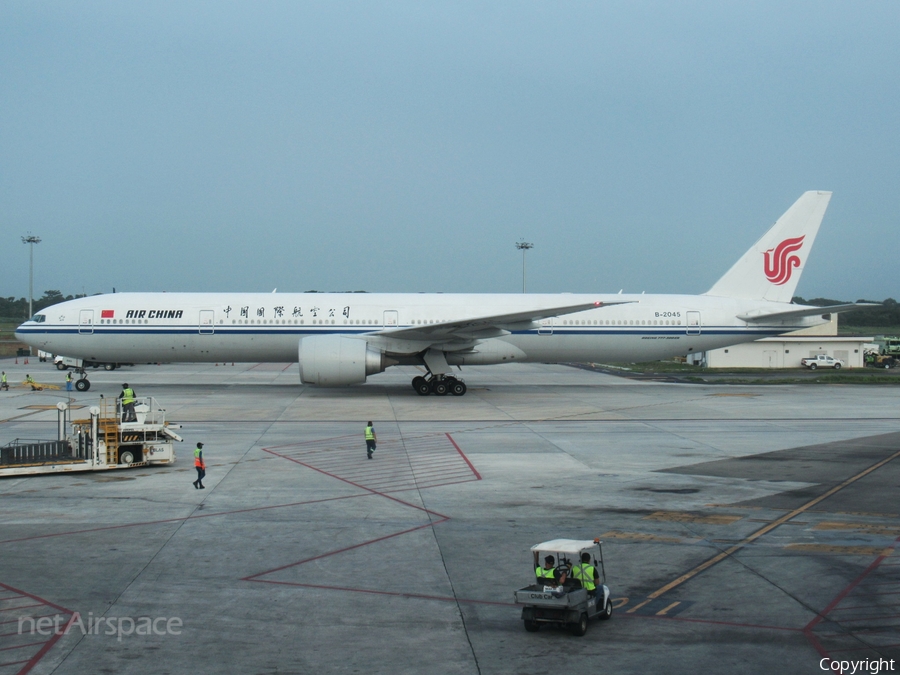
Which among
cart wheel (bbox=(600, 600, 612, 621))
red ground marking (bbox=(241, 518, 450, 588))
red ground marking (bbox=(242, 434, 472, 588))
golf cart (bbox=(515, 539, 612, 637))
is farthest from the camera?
red ground marking (bbox=(242, 434, 472, 588))

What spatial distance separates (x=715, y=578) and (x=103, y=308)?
30416mm

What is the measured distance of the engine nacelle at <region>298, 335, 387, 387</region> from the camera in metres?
30.9

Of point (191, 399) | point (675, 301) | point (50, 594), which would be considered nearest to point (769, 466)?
point (50, 594)

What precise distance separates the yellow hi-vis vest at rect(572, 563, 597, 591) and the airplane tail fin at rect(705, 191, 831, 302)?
32.0 meters

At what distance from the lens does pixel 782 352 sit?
196ft

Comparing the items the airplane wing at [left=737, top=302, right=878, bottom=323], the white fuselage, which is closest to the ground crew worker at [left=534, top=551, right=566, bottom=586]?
the white fuselage

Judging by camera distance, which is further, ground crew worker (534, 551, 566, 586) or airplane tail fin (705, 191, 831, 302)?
airplane tail fin (705, 191, 831, 302)

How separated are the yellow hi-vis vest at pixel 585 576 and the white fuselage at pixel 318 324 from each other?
24024 mm

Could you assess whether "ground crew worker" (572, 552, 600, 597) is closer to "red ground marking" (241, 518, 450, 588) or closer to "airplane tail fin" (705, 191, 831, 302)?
"red ground marking" (241, 518, 450, 588)

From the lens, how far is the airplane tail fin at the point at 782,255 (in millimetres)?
37281

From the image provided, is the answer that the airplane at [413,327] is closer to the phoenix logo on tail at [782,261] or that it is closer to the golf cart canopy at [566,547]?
the phoenix logo on tail at [782,261]

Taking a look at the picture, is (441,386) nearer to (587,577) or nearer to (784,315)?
(784,315)

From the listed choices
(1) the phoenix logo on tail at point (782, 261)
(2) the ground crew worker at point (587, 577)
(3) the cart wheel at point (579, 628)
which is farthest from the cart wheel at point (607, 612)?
(1) the phoenix logo on tail at point (782, 261)

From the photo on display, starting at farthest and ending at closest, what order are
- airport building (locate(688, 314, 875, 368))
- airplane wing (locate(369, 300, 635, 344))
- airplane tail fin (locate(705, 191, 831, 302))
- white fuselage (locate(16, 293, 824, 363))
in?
1. airport building (locate(688, 314, 875, 368))
2. airplane tail fin (locate(705, 191, 831, 302))
3. white fuselage (locate(16, 293, 824, 363))
4. airplane wing (locate(369, 300, 635, 344))
